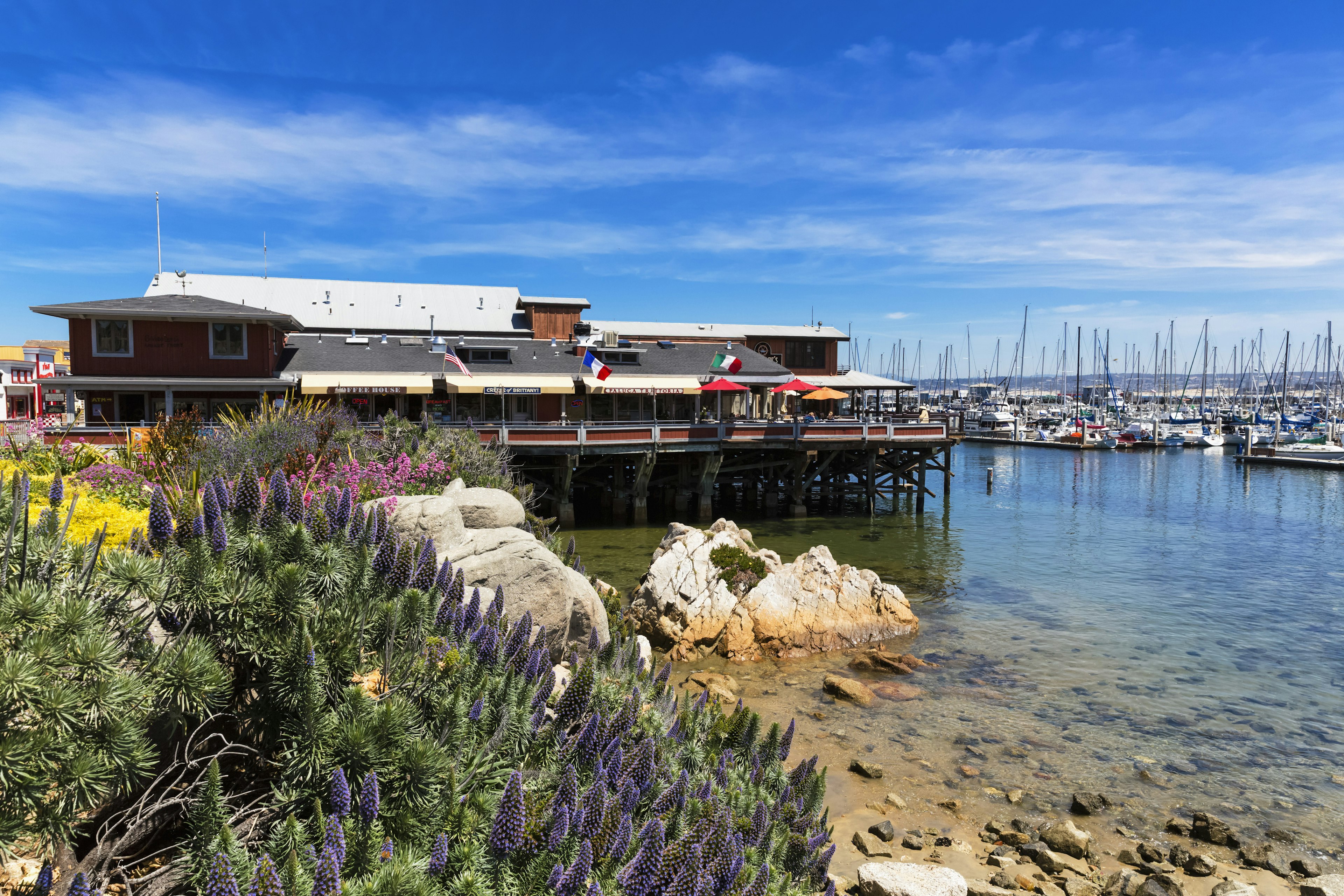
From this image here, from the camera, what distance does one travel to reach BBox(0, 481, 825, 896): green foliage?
3.41 m

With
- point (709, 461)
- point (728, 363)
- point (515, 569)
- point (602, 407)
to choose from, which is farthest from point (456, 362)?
point (515, 569)

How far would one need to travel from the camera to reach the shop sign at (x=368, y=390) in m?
29.6

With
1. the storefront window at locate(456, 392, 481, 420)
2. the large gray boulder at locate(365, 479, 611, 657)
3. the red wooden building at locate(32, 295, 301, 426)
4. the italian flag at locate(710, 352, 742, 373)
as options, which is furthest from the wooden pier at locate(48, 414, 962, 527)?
the large gray boulder at locate(365, 479, 611, 657)

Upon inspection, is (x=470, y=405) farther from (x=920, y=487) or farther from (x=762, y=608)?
(x=920, y=487)

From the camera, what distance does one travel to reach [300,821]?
3770 millimetres

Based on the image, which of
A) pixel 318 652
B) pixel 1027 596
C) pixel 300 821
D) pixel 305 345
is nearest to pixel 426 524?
pixel 318 652

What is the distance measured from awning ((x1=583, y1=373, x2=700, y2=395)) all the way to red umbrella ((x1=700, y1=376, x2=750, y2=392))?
1.32ft

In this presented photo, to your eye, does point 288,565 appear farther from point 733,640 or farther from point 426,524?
point 733,640

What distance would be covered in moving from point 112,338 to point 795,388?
27989 millimetres

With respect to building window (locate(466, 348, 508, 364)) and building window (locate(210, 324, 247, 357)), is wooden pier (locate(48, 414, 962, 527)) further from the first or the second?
building window (locate(210, 324, 247, 357))

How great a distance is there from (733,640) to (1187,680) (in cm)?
902

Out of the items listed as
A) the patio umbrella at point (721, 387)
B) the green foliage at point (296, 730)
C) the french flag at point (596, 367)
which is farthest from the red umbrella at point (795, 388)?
the green foliage at point (296, 730)

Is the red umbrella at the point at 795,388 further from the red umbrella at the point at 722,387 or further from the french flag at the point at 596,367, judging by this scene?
the french flag at the point at 596,367

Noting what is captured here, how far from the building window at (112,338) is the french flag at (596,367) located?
643 inches
